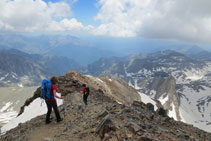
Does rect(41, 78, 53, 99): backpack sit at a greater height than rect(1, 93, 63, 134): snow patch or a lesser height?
greater

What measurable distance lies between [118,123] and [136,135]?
1663mm

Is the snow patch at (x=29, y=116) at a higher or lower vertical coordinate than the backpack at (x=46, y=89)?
lower

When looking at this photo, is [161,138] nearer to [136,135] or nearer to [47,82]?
[136,135]

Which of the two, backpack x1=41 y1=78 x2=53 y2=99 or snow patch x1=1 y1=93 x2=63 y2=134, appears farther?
snow patch x1=1 y1=93 x2=63 y2=134

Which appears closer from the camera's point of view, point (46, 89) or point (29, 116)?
point (46, 89)

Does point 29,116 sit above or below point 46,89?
below

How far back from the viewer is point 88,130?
11375 millimetres

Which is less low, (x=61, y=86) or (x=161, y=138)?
(x=61, y=86)

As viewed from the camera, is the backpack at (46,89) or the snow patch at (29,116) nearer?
the backpack at (46,89)

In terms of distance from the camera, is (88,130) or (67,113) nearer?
(88,130)

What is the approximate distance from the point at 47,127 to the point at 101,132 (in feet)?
17.0

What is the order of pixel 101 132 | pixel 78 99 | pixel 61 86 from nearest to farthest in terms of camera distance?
pixel 101 132, pixel 78 99, pixel 61 86

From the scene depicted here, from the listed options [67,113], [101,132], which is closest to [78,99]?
[67,113]

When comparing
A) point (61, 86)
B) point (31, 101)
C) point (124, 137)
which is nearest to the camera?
point (124, 137)
